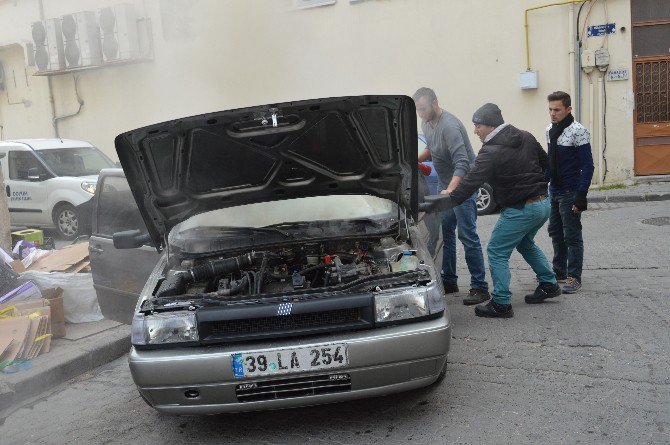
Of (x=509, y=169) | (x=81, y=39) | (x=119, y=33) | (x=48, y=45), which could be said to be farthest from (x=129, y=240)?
(x=48, y=45)

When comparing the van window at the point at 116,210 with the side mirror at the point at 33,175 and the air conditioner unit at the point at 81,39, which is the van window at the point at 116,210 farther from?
the air conditioner unit at the point at 81,39

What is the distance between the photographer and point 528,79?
12617 mm

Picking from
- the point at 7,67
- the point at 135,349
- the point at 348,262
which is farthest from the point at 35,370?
the point at 7,67

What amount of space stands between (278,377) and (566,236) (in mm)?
3369

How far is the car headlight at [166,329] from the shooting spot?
3.63m

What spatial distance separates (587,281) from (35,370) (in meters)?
4.61

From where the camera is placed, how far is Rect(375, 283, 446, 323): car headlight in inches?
144

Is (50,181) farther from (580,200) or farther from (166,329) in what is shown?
(166,329)

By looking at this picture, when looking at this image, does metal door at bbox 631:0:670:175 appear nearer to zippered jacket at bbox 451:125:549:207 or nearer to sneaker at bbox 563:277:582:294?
sneaker at bbox 563:277:582:294

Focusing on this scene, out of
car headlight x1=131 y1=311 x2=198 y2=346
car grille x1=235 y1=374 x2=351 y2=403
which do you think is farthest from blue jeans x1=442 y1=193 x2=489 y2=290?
car headlight x1=131 y1=311 x2=198 y2=346

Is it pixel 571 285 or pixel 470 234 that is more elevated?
pixel 470 234

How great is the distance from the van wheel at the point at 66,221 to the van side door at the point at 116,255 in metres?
5.81

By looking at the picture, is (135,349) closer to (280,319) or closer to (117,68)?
(280,319)

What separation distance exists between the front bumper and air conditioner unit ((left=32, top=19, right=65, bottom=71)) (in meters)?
15.9
